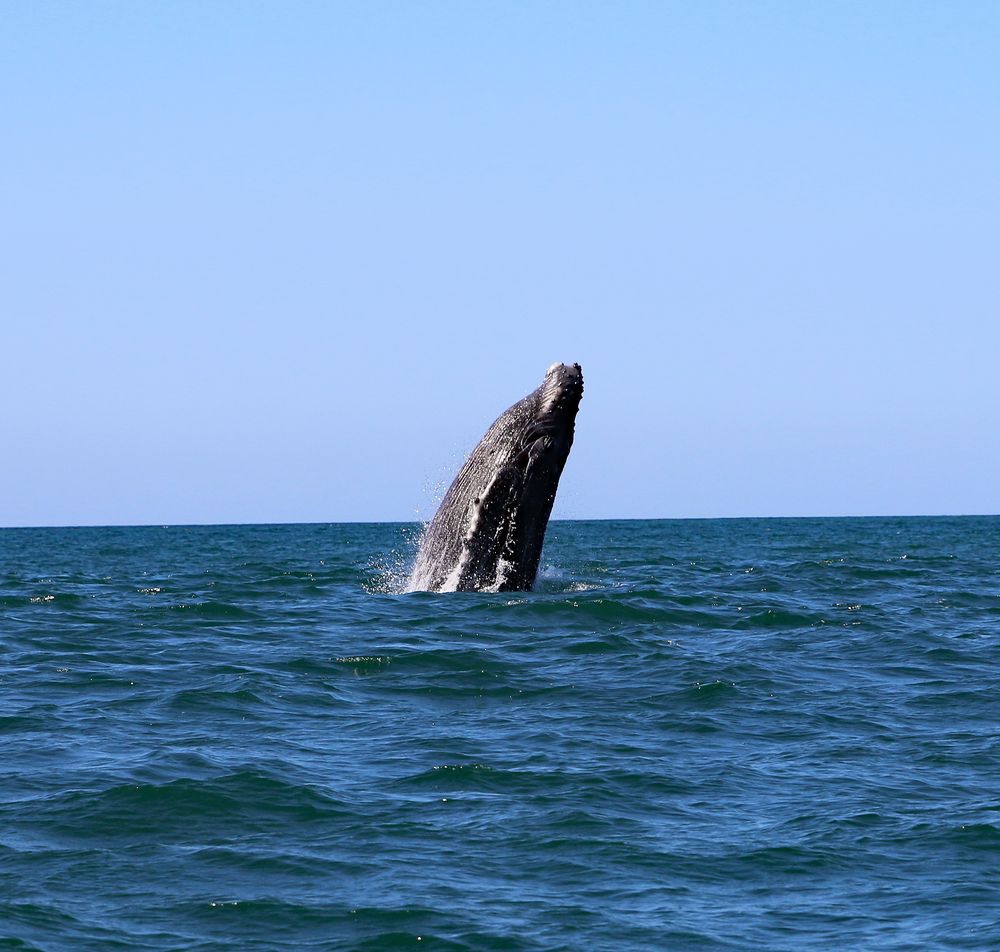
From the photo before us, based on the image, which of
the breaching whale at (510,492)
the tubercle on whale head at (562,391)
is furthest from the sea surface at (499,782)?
the tubercle on whale head at (562,391)

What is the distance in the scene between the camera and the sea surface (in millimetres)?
7648

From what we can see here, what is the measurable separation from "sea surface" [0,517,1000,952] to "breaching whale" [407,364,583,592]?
44 cm

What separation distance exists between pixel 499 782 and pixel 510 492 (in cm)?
768

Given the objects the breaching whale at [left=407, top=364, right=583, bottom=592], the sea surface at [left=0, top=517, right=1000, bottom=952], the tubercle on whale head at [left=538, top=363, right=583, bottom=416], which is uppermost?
the tubercle on whale head at [left=538, top=363, right=583, bottom=416]

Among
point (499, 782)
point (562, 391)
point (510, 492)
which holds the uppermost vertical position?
point (562, 391)

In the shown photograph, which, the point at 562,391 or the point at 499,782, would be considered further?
the point at 562,391

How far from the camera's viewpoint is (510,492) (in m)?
17.7

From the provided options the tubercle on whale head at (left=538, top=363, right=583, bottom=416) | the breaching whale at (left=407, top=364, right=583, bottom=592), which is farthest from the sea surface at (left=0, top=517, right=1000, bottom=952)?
the tubercle on whale head at (left=538, top=363, right=583, bottom=416)

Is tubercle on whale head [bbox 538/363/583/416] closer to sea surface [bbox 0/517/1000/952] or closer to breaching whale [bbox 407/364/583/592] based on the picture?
breaching whale [bbox 407/364/583/592]

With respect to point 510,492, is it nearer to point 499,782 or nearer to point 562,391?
point 562,391

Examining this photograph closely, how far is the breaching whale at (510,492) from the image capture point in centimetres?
1745

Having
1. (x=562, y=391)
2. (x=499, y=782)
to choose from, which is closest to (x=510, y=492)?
(x=562, y=391)

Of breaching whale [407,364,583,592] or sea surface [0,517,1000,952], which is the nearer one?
sea surface [0,517,1000,952]

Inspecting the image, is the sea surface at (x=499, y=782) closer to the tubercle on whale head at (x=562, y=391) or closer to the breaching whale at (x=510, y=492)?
the breaching whale at (x=510, y=492)
